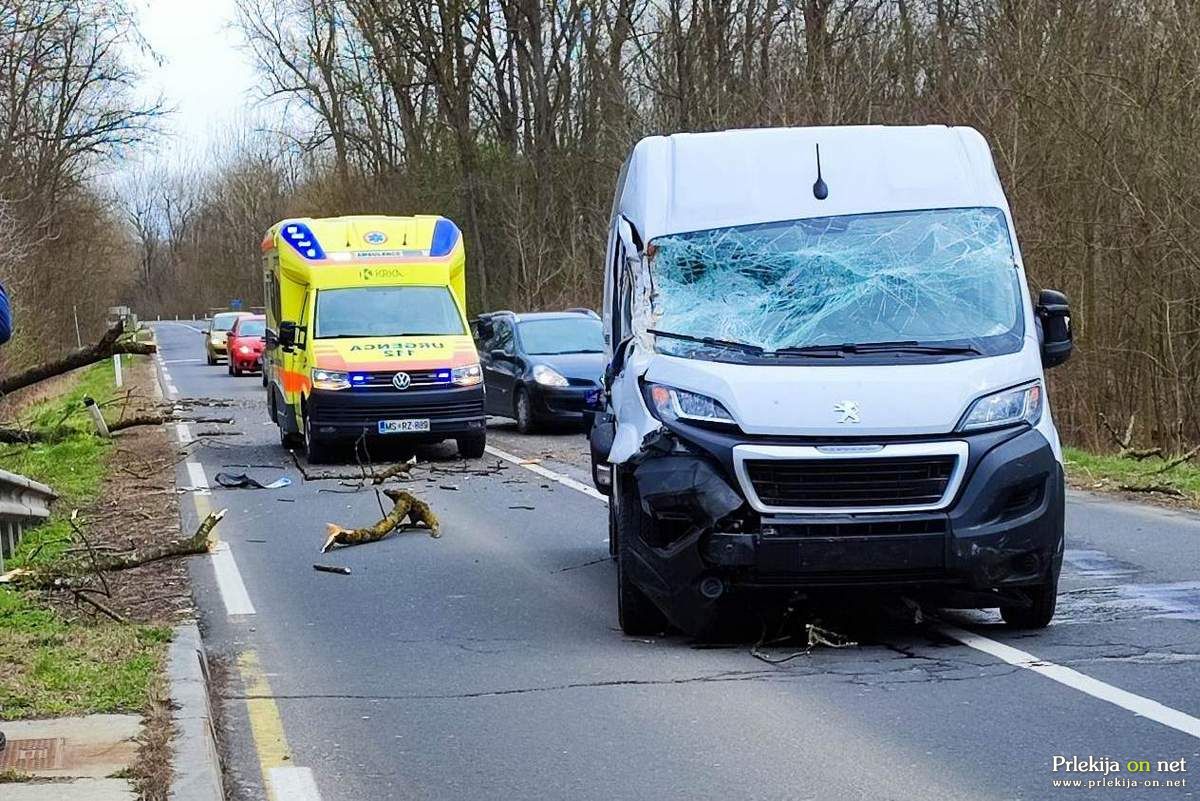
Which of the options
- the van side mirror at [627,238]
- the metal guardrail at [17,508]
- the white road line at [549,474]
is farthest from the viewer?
the white road line at [549,474]

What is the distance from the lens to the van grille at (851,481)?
7691 millimetres

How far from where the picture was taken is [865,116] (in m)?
31.0

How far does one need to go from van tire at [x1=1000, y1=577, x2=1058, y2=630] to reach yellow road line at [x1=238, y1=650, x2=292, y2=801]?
3520 millimetres

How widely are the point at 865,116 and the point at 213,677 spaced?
24.7 meters

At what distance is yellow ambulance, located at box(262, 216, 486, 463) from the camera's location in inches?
747

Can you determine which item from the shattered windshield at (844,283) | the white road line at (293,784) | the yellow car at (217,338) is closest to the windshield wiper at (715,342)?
the shattered windshield at (844,283)

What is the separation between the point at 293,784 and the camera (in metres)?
6.04

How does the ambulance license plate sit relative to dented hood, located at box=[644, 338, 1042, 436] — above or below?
below

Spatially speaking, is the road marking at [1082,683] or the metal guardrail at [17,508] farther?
the metal guardrail at [17,508]

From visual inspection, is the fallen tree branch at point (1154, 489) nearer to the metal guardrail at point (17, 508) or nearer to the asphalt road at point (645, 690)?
the asphalt road at point (645, 690)

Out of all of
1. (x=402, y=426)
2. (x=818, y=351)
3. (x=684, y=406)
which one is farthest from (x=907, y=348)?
(x=402, y=426)

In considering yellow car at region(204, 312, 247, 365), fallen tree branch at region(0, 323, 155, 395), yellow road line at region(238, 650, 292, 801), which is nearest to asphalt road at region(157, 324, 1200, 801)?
yellow road line at region(238, 650, 292, 801)

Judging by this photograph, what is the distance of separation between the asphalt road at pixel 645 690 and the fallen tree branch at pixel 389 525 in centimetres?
44

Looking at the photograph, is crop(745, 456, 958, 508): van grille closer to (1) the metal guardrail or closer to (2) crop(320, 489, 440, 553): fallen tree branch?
(2) crop(320, 489, 440, 553): fallen tree branch
